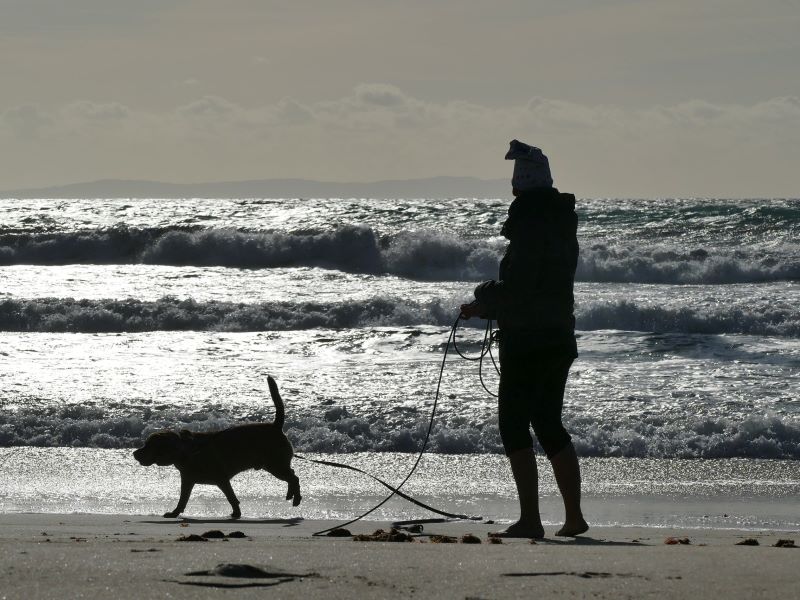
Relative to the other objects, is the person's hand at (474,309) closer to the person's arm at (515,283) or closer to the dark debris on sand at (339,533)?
the person's arm at (515,283)

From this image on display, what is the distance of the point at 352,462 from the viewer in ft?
27.0

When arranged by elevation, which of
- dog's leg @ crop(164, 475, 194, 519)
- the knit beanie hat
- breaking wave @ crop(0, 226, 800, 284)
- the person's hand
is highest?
breaking wave @ crop(0, 226, 800, 284)

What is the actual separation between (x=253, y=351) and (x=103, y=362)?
1.75m

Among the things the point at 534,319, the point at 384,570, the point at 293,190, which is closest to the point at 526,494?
the point at 534,319

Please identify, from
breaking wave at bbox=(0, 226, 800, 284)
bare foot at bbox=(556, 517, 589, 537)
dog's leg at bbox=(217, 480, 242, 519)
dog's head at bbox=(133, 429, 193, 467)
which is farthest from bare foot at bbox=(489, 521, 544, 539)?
breaking wave at bbox=(0, 226, 800, 284)

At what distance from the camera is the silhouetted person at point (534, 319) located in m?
4.68

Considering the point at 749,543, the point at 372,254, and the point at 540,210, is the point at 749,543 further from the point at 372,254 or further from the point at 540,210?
the point at 372,254

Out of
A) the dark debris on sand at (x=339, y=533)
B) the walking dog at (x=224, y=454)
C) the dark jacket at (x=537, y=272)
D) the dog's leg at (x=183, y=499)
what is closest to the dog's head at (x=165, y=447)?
the walking dog at (x=224, y=454)

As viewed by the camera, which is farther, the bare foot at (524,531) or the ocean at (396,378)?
the ocean at (396,378)

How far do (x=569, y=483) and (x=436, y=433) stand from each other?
3.99 metres

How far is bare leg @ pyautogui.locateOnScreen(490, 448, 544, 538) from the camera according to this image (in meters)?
4.80

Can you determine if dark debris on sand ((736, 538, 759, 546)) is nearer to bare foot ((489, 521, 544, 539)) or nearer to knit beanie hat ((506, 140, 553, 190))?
bare foot ((489, 521, 544, 539))

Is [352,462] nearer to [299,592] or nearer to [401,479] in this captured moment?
[401,479]

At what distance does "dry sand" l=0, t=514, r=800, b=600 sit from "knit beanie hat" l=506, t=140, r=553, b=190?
1.54m
